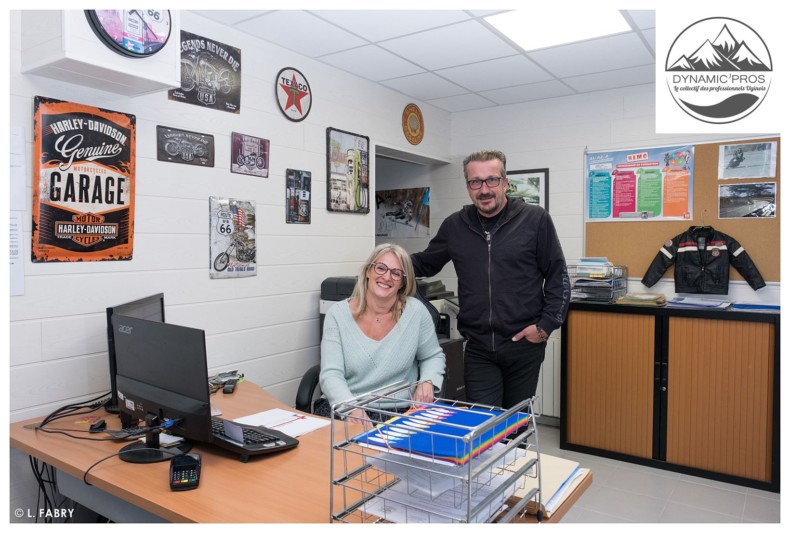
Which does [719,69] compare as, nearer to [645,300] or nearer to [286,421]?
[645,300]

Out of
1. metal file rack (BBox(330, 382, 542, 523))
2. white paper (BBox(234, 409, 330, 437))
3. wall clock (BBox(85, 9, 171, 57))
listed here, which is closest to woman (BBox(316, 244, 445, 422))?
white paper (BBox(234, 409, 330, 437))

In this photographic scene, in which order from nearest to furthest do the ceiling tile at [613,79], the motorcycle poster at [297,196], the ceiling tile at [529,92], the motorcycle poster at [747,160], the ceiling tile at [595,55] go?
the ceiling tile at [595,55] < the motorcycle poster at [297,196] < the motorcycle poster at [747,160] < the ceiling tile at [613,79] < the ceiling tile at [529,92]

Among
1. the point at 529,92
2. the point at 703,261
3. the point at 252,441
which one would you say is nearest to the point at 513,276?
the point at 252,441

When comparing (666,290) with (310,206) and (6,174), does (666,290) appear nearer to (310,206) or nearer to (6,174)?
(310,206)

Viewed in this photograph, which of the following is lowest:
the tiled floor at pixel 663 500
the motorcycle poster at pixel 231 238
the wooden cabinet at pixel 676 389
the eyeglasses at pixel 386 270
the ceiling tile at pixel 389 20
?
the tiled floor at pixel 663 500

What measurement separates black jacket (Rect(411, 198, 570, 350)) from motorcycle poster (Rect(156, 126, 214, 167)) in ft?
4.54

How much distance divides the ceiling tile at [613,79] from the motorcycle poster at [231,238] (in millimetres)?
2360

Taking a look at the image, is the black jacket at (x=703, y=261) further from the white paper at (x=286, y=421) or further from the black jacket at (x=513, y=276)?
the white paper at (x=286, y=421)

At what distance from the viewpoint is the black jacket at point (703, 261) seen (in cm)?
376

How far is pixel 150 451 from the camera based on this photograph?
186cm

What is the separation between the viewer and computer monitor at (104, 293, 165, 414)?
7.09 feet

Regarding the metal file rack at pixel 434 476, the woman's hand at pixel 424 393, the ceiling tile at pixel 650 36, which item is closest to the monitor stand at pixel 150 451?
the metal file rack at pixel 434 476

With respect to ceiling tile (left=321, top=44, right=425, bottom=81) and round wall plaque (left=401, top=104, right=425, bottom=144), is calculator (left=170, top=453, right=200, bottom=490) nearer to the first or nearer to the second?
ceiling tile (left=321, top=44, right=425, bottom=81)
